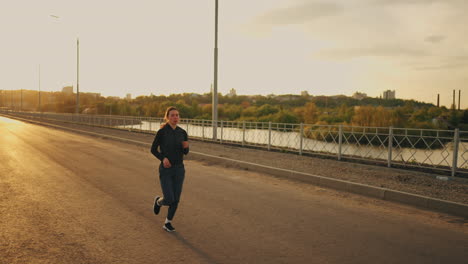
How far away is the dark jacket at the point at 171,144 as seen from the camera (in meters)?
4.32

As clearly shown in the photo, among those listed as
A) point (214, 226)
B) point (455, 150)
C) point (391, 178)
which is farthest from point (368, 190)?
point (214, 226)

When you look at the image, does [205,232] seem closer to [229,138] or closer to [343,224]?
[343,224]

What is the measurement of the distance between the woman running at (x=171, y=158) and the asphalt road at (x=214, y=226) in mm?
463

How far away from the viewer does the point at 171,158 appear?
4.33 meters

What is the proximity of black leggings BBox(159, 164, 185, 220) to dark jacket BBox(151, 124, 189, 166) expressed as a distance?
107mm

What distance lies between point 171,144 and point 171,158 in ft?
0.61

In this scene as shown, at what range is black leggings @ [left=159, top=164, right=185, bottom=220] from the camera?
4.34m

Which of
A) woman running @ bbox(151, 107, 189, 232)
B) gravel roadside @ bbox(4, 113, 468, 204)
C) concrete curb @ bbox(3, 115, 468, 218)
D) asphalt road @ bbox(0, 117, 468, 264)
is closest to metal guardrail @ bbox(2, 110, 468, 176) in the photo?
gravel roadside @ bbox(4, 113, 468, 204)

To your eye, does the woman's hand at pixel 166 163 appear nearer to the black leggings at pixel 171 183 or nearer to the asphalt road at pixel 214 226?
the black leggings at pixel 171 183

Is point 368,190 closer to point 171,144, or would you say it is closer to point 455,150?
point 455,150

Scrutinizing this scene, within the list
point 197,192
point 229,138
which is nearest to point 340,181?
point 197,192

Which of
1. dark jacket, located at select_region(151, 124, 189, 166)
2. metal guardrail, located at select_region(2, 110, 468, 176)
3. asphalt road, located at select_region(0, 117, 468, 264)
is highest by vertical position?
dark jacket, located at select_region(151, 124, 189, 166)

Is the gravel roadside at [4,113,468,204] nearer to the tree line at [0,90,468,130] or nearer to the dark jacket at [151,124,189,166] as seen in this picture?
the dark jacket at [151,124,189,166]

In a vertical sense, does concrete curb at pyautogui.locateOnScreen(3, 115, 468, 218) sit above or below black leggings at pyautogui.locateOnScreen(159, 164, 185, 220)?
below
